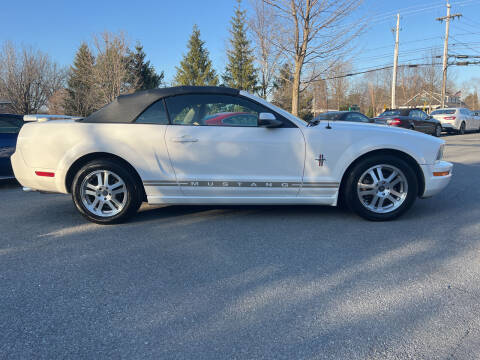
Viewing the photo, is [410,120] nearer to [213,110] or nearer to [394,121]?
[394,121]

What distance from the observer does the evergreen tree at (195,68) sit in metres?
40.7

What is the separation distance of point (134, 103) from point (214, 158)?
1116 millimetres

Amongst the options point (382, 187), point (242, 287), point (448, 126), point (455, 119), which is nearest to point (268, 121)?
point (382, 187)

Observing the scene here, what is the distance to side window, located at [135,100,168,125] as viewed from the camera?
13.4 ft

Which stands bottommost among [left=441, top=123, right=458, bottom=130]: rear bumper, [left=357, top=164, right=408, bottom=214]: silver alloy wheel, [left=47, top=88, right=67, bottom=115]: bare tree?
[left=441, top=123, right=458, bottom=130]: rear bumper

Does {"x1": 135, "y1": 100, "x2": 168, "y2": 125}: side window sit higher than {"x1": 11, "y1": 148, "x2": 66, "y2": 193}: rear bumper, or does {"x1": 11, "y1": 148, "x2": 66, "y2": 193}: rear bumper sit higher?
{"x1": 135, "y1": 100, "x2": 168, "y2": 125}: side window

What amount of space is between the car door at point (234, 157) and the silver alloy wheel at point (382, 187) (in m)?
Answer: 0.77

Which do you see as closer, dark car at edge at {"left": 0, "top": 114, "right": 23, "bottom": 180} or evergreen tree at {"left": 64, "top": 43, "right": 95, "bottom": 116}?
dark car at edge at {"left": 0, "top": 114, "right": 23, "bottom": 180}

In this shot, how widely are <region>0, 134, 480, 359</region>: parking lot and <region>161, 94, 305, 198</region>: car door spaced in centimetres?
42

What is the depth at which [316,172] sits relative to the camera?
408 centimetres

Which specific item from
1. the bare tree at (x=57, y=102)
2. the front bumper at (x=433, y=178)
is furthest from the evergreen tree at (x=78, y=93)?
the front bumper at (x=433, y=178)

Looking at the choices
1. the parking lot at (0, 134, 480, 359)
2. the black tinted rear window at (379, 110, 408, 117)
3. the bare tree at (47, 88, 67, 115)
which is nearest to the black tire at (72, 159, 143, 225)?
the parking lot at (0, 134, 480, 359)

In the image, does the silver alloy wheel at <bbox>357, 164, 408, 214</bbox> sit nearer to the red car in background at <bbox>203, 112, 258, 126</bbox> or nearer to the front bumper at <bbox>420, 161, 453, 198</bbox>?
the front bumper at <bbox>420, 161, 453, 198</bbox>

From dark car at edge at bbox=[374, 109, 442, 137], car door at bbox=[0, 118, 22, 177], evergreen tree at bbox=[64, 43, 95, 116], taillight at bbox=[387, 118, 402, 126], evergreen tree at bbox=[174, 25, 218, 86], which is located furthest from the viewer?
evergreen tree at bbox=[174, 25, 218, 86]
